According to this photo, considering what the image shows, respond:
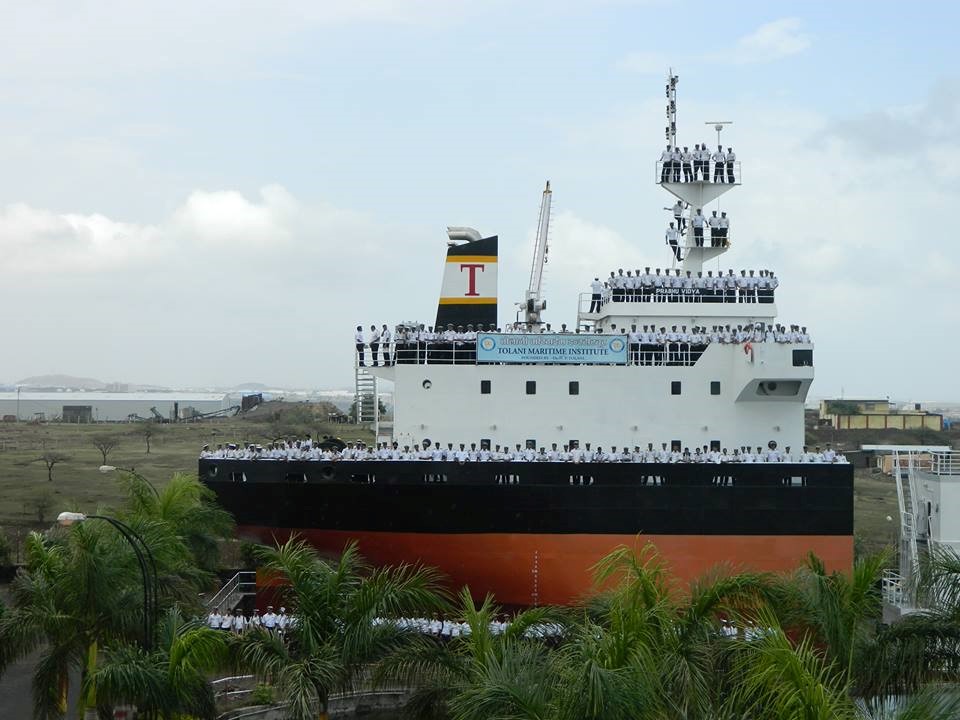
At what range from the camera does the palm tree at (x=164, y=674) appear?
1296 centimetres

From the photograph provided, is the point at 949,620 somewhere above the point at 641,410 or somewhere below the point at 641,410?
below

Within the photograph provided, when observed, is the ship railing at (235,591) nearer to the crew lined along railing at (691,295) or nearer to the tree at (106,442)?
the crew lined along railing at (691,295)

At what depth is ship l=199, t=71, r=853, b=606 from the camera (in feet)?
73.1

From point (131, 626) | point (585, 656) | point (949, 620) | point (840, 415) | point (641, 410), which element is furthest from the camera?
point (840, 415)

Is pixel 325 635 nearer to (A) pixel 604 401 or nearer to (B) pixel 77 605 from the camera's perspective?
(B) pixel 77 605

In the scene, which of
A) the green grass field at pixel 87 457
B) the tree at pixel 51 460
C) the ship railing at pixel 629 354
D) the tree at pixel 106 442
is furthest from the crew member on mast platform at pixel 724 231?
the tree at pixel 106 442

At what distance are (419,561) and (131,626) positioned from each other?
26.2 feet

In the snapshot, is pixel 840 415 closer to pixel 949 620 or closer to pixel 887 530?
pixel 887 530

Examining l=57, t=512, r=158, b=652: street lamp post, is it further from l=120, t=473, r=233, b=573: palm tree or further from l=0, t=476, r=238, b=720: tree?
l=120, t=473, r=233, b=573: palm tree

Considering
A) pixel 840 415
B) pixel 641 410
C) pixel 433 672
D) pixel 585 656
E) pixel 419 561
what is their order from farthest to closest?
pixel 840 415
pixel 641 410
pixel 419 561
pixel 433 672
pixel 585 656

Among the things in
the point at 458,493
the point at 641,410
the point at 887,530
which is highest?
the point at 641,410

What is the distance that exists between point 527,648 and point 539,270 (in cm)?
1555

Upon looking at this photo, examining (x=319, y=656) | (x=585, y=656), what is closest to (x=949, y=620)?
(x=585, y=656)

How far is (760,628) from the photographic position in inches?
434
